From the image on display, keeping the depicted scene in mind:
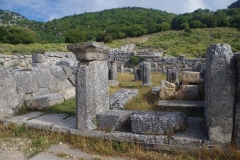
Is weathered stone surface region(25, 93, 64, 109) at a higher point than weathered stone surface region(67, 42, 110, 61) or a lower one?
lower

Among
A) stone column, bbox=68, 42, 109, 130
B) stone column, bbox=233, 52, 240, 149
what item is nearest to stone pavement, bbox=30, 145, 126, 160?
stone column, bbox=68, 42, 109, 130

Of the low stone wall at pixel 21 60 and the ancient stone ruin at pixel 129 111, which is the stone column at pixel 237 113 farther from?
the low stone wall at pixel 21 60

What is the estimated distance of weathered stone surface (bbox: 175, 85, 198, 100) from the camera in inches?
234

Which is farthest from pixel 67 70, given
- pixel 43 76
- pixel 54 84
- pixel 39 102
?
pixel 39 102

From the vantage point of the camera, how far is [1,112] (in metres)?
4.58

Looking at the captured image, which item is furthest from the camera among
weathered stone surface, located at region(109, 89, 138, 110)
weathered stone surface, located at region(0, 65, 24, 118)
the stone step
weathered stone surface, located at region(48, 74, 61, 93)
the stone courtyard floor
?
weathered stone surface, located at region(48, 74, 61, 93)

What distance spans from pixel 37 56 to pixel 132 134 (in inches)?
425

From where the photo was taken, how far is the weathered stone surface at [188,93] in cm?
595

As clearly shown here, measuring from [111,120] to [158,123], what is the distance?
0.81 metres

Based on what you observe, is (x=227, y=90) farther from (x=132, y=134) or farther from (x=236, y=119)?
(x=132, y=134)

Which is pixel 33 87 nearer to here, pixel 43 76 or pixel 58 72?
pixel 43 76

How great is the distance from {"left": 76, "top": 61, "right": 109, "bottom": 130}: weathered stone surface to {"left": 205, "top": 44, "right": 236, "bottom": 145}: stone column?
1855mm

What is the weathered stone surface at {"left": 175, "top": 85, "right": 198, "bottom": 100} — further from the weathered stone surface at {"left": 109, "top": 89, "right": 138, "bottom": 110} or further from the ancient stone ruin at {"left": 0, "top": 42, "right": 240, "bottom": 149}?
the weathered stone surface at {"left": 109, "top": 89, "right": 138, "bottom": 110}

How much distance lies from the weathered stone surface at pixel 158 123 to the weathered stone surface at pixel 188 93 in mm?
2808
